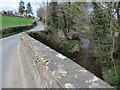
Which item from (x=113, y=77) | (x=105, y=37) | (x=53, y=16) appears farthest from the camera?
(x=53, y=16)

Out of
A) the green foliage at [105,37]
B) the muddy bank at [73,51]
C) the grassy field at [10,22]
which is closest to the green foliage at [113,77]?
the green foliage at [105,37]

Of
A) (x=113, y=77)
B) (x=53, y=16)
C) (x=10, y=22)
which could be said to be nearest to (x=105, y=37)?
(x=113, y=77)

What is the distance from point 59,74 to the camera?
249cm

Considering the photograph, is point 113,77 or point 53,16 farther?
point 53,16

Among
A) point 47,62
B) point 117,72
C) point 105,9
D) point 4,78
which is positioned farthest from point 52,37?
point 47,62

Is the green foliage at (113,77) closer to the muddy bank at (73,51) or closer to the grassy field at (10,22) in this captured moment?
the muddy bank at (73,51)

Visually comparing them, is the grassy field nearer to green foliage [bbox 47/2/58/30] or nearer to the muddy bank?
green foliage [bbox 47/2/58/30]

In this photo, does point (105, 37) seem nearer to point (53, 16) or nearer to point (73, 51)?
point (73, 51)

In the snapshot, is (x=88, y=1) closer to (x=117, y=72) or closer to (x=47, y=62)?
(x=117, y=72)

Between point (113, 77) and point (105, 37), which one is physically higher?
point (105, 37)

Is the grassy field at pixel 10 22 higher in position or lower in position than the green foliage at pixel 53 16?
lower

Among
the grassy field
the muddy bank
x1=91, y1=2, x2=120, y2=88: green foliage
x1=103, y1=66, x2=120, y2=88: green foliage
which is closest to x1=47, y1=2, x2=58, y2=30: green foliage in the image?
the muddy bank

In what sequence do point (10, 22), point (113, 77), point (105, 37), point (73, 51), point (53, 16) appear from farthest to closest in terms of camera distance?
point (10, 22) → point (53, 16) → point (73, 51) → point (105, 37) → point (113, 77)

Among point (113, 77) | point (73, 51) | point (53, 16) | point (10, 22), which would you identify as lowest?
point (73, 51)
